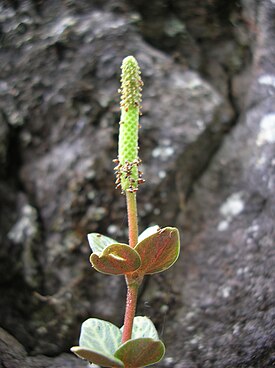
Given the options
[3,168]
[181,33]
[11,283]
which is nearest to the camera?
[11,283]

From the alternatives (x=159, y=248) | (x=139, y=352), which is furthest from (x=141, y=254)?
(x=139, y=352)

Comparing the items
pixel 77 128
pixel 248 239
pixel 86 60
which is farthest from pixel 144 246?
pixel 86 60

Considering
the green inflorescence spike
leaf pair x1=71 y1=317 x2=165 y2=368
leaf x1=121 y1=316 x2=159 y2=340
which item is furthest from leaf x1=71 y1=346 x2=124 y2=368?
the green inflorescence spike

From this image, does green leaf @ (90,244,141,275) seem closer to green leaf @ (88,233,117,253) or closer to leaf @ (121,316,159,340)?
green leaf @ (88,233,117,253)

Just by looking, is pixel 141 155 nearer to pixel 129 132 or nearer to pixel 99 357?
pixel 129 132

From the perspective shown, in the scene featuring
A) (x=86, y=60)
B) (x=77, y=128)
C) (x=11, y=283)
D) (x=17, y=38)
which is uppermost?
(x=17, y=38)

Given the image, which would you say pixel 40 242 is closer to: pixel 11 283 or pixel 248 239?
pixel 11 283
